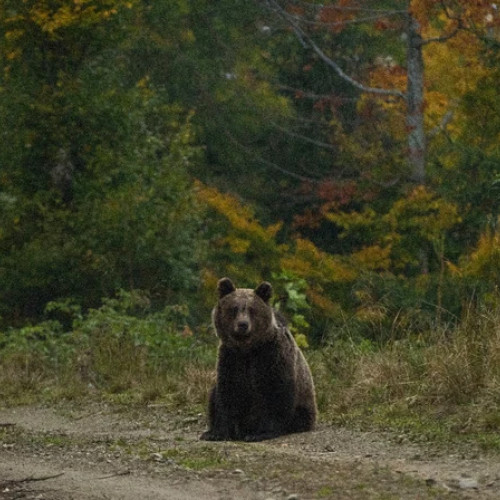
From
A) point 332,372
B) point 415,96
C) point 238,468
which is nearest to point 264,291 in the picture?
point 238,468

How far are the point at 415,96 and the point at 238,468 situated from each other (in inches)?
1095

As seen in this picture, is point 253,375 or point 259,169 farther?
point 259,169

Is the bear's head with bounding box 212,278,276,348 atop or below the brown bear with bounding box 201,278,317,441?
atop

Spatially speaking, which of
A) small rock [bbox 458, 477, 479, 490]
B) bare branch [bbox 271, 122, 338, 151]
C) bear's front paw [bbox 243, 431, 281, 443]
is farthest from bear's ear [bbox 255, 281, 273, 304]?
bare branch [bbox 271, 122, 338, 151]

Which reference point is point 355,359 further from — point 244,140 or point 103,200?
point 244,140

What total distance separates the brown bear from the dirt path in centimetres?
27

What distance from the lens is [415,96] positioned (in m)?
37.0

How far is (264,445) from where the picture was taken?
38.1ft

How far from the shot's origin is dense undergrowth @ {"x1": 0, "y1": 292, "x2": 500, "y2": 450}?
1239 cm

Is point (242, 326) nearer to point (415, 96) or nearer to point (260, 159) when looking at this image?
point (415, 96)

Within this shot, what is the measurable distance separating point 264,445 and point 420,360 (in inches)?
102

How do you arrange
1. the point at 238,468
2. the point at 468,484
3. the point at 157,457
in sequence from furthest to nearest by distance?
the point at 157,457, the point at 238,468, the point at 468,484

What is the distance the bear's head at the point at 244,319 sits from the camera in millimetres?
12219

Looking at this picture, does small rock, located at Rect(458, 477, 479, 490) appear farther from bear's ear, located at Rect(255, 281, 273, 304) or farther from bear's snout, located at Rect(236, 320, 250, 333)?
bear's ear, located at Rect(255, 281, 273, 304)
